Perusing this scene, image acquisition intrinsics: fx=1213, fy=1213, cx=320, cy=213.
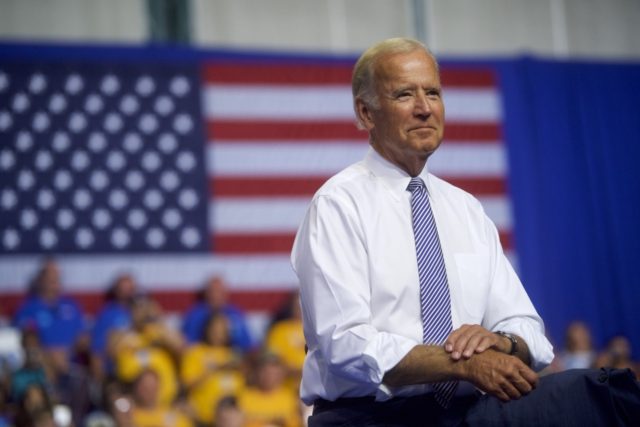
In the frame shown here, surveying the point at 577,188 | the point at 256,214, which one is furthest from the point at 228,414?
the point at 577,188

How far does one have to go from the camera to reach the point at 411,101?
9.20ft

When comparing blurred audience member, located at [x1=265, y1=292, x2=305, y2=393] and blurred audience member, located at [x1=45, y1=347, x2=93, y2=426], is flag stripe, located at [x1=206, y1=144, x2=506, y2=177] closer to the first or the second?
blurred audience member, located at [x1=265, y1=292, x2=305, y2=393]

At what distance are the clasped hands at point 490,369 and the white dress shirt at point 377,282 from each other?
0.38 ft

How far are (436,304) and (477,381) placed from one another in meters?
0.26

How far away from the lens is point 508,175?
11344 mm

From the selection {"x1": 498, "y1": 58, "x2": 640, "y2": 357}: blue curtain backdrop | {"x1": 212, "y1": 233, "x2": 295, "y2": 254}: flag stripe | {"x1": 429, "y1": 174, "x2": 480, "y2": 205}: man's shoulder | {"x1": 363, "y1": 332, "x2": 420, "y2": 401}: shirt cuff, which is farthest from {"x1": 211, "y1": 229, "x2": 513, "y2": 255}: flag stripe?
{"x1": 363, "y1": 332, "x2": 420, "y2": 401}: shirt cuff

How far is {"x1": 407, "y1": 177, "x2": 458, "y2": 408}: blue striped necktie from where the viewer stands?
2.67m

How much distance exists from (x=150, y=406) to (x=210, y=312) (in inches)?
73.6

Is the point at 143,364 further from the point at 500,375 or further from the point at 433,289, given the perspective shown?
the point at 500,375

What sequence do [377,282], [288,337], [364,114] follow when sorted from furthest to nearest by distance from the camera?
[288,337]
[364,114]
[377,282]

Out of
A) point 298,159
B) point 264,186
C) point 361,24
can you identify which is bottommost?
point 264,186

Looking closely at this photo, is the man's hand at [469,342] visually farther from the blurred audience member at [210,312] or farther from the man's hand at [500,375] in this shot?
the blurred audience member at [210,312]

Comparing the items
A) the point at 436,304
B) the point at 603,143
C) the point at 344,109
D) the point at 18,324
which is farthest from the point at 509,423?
the point at 603,143

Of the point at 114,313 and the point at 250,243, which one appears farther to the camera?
the point at 250,243
